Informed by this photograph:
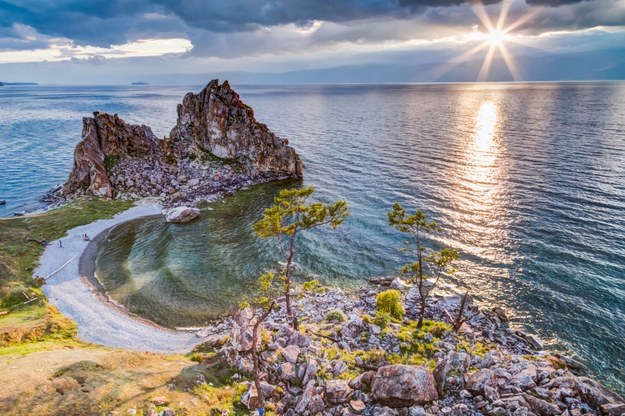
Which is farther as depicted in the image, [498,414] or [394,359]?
[394,359]

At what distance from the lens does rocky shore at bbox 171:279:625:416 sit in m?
25.6

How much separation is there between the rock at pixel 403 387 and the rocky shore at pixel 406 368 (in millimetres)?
66

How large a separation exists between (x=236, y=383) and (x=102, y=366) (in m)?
11.5

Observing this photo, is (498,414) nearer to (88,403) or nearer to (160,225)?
(88,403)

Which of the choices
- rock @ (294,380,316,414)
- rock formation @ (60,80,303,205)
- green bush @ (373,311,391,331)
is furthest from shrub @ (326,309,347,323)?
rock formation @ (60,80,303,205)

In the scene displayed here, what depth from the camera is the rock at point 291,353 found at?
30.7 meters

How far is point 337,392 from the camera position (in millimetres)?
26812

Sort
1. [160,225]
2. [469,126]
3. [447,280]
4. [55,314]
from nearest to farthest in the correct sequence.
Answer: [55,314]
[447,280]
[160,225]
[469,126]

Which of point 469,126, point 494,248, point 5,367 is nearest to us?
point 5,367

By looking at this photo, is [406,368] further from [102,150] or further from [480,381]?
[102,150]

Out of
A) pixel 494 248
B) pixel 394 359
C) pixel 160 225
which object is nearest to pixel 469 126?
pixel 494 248

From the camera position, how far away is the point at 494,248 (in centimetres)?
5809

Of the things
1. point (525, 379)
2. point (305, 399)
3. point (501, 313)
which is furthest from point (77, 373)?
point (501, 313)

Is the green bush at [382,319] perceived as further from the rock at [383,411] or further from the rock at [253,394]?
the rock at [253,394]
